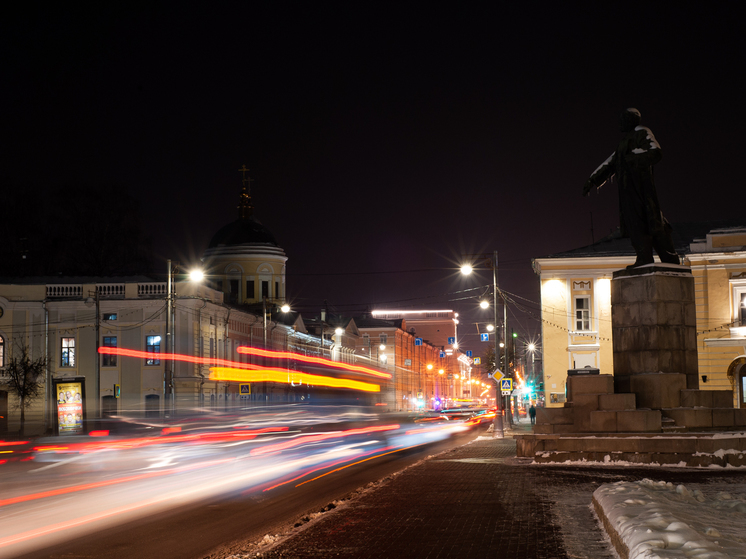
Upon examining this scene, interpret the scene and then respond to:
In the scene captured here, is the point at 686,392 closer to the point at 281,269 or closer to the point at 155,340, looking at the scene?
the point at 155,340

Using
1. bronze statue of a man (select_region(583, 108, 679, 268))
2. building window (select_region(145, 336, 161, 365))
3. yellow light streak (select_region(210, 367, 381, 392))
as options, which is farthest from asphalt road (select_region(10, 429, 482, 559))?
building window (select_region(145, 336, 161, 365))

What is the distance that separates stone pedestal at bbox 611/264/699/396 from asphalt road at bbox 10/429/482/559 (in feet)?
20.0

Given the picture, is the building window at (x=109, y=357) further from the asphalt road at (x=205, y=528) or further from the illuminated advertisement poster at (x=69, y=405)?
the asphalt road at (x=205, y=528)

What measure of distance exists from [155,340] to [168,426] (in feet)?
86.9

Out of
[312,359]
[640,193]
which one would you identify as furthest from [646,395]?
[312,359]

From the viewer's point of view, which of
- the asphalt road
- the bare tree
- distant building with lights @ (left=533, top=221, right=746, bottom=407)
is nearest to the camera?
the asphalt road

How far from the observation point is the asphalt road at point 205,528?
370 inches

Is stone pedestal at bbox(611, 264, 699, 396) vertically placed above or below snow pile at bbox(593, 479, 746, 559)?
above

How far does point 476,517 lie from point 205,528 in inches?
145

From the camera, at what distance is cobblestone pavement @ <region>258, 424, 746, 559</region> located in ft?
28.0

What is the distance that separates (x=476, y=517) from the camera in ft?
34.3

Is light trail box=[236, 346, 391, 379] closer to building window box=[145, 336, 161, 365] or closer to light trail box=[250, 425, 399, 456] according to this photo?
light trail box=[250, 425, 399, 456]

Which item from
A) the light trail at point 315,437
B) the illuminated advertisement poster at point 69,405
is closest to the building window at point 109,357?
the light trail at point 315,437

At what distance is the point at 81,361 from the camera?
5272cm
